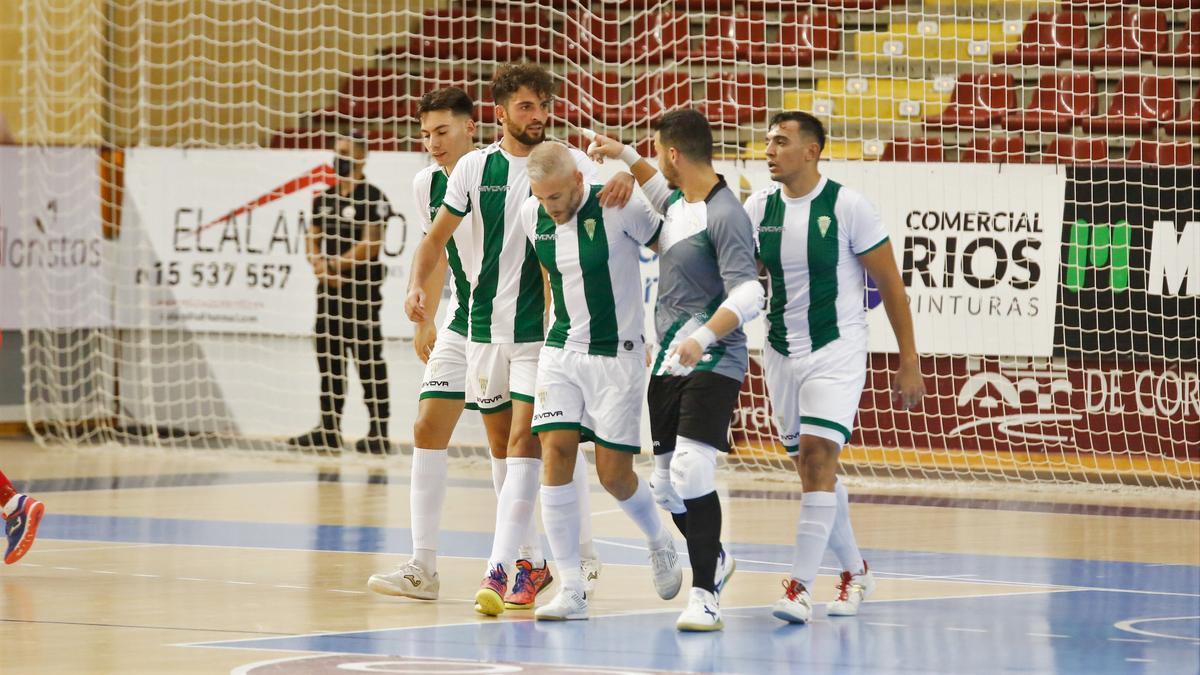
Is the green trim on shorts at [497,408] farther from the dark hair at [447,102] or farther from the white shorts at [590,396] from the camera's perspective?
the dark hair at [447,102]

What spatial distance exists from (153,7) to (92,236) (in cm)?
243

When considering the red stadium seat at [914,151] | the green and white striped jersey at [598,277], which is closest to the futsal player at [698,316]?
the green and white striped jersey at [598,277]

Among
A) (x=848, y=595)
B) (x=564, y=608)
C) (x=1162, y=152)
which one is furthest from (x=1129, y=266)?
(x=564, y=608)

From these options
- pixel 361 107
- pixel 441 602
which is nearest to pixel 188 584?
pixel 441 602

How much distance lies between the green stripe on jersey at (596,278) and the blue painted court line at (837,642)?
0.96m

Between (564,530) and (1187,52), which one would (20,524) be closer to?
(564,530)

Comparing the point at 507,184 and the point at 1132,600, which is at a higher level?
the point at 507,184

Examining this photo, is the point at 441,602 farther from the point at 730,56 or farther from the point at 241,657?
the point at 730,56

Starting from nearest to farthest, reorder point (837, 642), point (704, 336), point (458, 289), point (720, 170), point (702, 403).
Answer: point (704, 336) → point (837, 642) → point (702, 403) → point (458, 289) → point (720, 170)

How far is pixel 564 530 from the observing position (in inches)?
255

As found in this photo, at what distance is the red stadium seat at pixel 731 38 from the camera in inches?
545

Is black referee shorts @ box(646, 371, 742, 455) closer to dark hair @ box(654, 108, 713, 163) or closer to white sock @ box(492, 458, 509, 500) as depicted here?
dark hair @ box(654, 108, 713, 163)

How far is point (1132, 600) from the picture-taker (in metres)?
7.24

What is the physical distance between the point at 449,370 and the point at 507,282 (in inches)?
17.4
